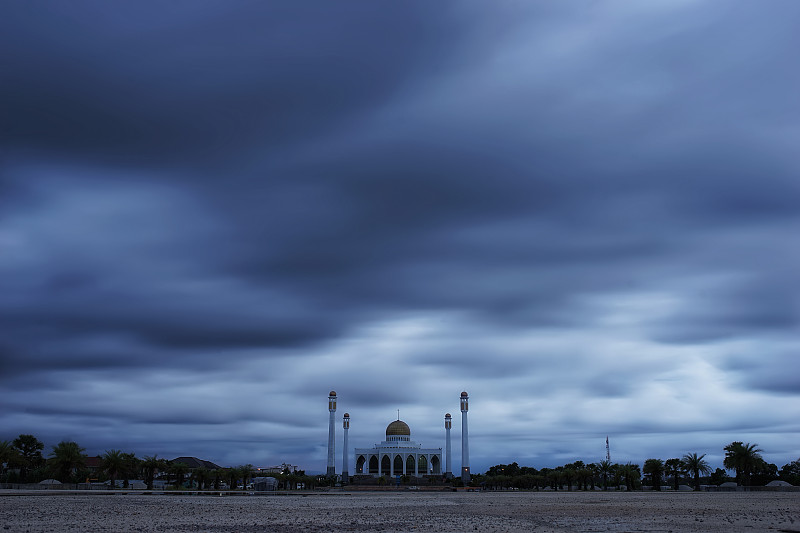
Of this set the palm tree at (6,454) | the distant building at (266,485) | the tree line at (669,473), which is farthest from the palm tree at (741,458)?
the palm tree at (6,454)

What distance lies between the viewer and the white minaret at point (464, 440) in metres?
155

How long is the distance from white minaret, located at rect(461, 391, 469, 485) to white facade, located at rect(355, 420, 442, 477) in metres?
7.13

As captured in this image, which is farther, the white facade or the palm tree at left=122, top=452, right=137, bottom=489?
the white facade

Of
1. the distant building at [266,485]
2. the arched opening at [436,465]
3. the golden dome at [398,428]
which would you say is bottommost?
the distant building at [266,485]

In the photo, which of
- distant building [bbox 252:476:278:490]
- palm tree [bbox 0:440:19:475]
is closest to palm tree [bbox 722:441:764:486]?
distant building [bbox 252:476:278:490]

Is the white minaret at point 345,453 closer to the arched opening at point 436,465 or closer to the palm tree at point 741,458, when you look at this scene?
the arched opening at point 436,465

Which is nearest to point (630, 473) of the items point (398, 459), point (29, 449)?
point (398, 459)

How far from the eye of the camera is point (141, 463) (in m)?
98.5

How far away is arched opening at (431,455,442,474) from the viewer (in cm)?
16550

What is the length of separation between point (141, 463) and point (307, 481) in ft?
98.6

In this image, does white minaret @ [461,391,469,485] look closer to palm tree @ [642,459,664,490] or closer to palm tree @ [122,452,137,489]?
palm tree @ [642,459,664,490]

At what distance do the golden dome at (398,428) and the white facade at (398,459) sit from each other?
3517 mm

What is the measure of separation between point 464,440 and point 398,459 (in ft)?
49.9

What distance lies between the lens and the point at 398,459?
531ft
